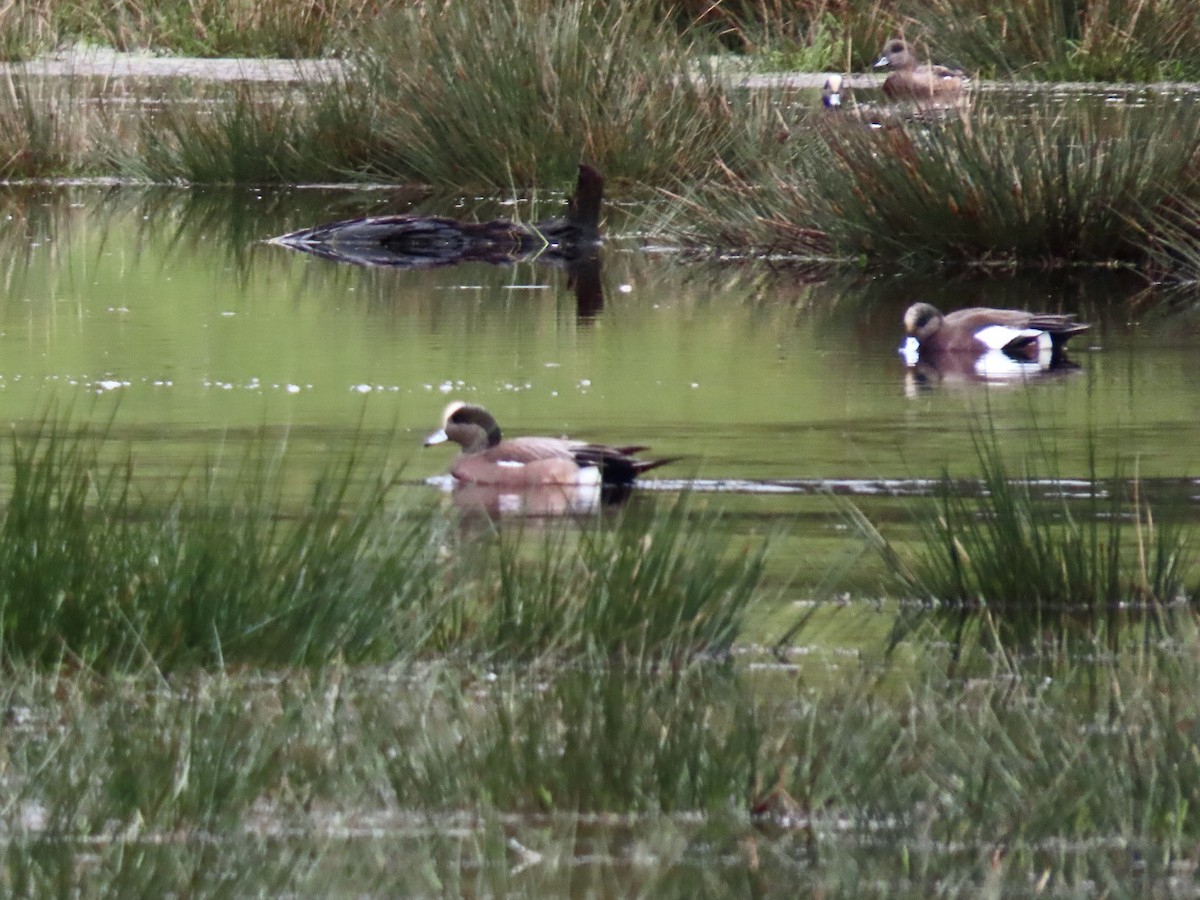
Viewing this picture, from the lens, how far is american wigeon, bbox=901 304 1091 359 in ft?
37.2

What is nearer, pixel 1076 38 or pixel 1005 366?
pixel 1005 366

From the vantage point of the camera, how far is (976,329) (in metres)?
11.4

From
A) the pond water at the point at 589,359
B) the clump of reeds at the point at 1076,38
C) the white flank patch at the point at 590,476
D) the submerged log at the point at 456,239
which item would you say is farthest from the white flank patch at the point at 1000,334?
the clump of reeds at the point at 1076,38

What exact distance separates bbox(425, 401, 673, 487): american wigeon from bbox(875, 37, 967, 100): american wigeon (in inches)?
417

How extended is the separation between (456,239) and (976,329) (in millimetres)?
5166

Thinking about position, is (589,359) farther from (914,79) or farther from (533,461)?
(914,79)

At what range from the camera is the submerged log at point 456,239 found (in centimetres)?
1591

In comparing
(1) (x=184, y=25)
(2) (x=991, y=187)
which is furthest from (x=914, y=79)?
(1) (x=184, y=25)

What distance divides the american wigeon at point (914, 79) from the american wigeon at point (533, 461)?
417 inches

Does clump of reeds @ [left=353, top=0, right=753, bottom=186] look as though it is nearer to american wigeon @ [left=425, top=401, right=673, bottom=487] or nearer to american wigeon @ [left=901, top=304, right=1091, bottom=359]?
american wigeon @ [left=901, top=304, right=1091, bottom=359]

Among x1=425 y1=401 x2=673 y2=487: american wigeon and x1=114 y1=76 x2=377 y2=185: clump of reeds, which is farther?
x1=114 y1=76 x2=377 y2=185: clump of reeds

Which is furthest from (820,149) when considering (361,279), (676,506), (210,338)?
(676,506)

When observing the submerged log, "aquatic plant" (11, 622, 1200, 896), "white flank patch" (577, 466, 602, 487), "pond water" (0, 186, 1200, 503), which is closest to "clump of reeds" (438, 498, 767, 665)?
"aquatic plant" (11, 622, 1200, 896)

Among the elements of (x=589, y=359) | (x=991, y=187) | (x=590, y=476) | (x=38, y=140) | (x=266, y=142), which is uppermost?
(x=590, y=476)
